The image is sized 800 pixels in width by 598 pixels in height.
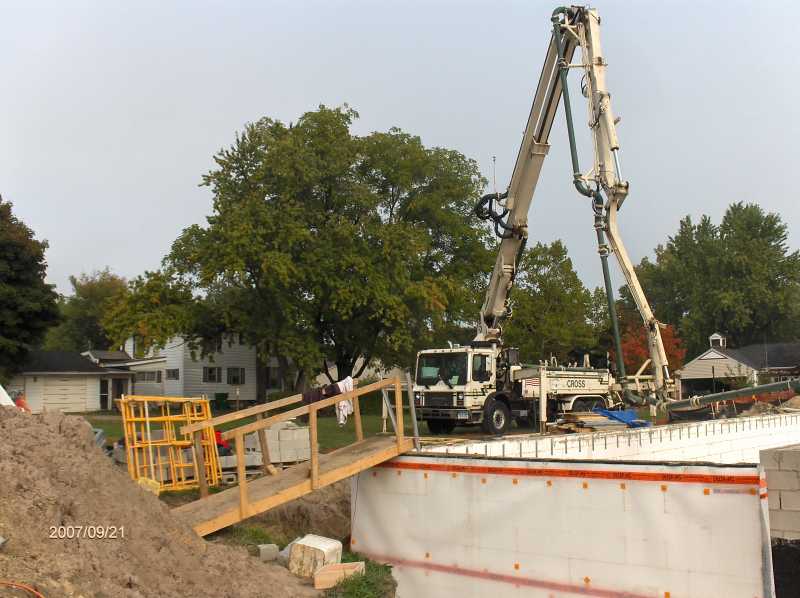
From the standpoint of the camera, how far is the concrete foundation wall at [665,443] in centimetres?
1167

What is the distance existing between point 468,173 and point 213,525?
3304cm

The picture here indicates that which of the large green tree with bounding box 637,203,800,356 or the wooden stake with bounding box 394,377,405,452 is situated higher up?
the large green tree with bounding box 637,203,800,356

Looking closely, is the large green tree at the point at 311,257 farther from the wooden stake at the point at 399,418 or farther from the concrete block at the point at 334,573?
the concrete block at the point at 334,573

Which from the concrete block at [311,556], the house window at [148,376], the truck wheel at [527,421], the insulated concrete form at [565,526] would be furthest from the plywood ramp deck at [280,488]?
the house window at [148,376]

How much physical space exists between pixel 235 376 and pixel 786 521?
4002 cm

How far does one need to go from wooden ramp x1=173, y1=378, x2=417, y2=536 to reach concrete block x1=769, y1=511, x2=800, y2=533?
7.26 meters

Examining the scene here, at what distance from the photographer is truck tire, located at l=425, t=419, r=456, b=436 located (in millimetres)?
21094

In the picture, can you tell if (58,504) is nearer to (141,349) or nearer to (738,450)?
(738,450)

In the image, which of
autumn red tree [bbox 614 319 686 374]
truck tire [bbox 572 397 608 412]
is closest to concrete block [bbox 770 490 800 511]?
truck tire [bbox 572 397 608 412]

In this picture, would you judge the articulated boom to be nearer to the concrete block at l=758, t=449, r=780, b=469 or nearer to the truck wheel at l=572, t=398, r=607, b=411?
the truck wheel at l=572, t=398, r=607, b=411

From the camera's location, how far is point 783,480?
13.3m

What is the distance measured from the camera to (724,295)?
222 feet
